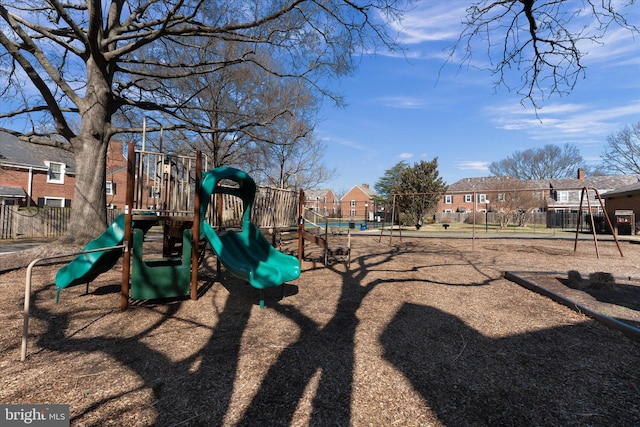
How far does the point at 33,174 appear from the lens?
23.3 m

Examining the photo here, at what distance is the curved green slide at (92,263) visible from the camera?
14.8 feet

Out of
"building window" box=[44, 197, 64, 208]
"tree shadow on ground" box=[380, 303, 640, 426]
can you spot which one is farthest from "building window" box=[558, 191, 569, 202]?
"building window" box=[44, 197, 64, 208]

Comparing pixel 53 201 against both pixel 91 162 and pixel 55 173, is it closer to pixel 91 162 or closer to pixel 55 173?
pixel 55 173

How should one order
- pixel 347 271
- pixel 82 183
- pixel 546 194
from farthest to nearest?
pixel 546 194
pixel 82 183
pixel 347 271

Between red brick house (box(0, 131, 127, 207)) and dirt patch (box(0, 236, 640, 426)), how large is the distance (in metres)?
23.7

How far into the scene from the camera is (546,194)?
4975 cm

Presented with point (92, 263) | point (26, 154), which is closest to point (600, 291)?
point (92, 263)

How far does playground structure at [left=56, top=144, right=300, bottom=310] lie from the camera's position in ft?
14.8

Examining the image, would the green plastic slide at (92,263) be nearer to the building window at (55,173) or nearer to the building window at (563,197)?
the building window at (55,173)

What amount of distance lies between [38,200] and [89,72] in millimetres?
21153

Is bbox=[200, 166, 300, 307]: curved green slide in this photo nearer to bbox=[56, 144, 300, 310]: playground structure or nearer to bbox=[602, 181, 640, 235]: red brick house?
bbox=[56, 144, 300, 310]: playground structure

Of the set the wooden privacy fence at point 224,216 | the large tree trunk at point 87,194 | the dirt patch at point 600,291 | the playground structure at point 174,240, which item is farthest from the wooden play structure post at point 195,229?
the dirt patch at point 600,291

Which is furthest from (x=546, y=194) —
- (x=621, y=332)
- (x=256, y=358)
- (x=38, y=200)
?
(x=38, y=200)

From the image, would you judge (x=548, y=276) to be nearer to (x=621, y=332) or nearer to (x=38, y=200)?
(x=621, y=332)
